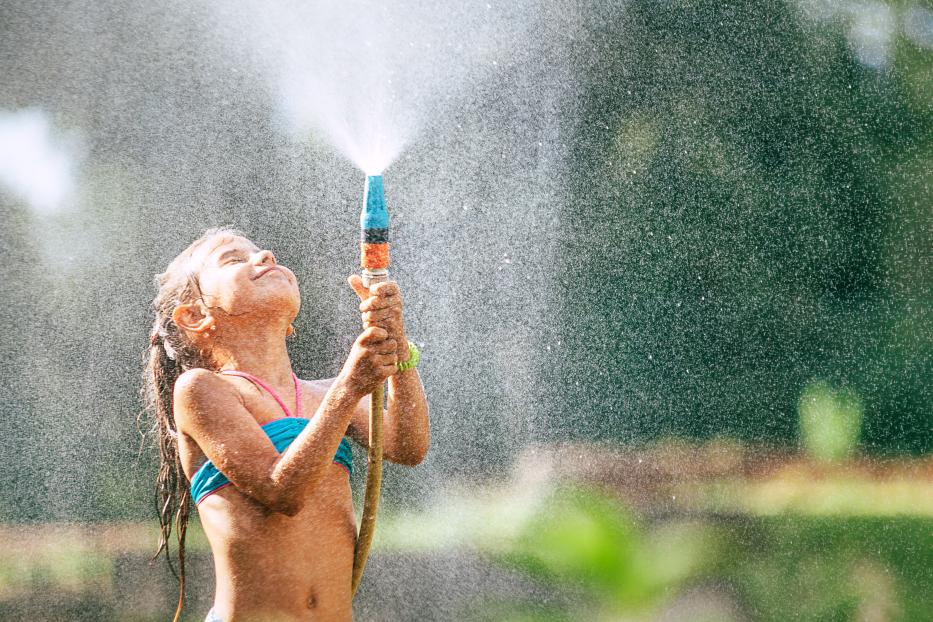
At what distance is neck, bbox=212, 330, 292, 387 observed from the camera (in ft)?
6.74

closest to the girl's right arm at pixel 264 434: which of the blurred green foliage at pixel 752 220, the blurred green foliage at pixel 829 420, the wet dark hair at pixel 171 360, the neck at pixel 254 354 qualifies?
the neck at pixel 254 354

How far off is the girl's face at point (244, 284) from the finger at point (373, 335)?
0.31 metres

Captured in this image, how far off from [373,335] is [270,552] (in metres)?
0.50

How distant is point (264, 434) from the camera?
1919 mm

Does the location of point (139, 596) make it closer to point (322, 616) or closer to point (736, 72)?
point (322, 616)

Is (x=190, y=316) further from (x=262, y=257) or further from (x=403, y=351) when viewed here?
(x=403, y=351)

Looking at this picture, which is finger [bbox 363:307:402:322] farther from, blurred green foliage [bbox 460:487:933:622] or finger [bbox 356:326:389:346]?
blurred green foliage [bbox 460:487:933:622]

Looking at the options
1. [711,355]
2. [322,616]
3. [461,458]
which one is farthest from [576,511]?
[322,616]

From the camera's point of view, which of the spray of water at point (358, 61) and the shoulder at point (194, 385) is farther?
the spray of water at point (358, 61)

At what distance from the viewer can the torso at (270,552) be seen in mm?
1923

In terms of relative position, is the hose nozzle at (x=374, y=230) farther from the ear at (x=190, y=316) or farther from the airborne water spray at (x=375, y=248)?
the ear at (x=190, y=316)

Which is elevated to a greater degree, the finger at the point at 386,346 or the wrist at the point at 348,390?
the finger at the point at 386,346

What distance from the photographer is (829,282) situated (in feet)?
10.7

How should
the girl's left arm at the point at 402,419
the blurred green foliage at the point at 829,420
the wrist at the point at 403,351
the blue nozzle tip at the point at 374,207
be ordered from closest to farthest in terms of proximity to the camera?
the blue nozzle tip at the point at 374,207 → the wrist at the point at 403,351 → the girl's left arm at the point at 402,419 → the blurred green foliage at the point at 829,420
